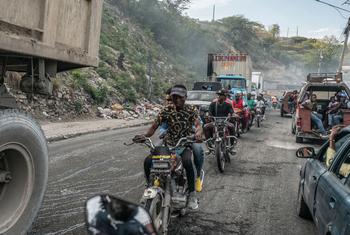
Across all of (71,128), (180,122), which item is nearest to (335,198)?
(180,122)

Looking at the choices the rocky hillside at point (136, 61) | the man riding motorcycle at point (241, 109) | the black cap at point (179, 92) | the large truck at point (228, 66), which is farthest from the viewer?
the large truck at point (228, 66)

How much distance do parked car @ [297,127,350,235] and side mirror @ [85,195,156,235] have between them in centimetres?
167

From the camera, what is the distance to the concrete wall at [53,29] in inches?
113

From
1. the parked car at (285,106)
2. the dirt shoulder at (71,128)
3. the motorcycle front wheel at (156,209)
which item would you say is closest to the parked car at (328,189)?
the motorcycle front wheel at (156,209)

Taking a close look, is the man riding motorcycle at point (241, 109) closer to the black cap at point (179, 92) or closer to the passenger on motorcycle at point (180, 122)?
the passenger on motorcycle at point (180, 122)

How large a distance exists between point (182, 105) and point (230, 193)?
2299 millimetres

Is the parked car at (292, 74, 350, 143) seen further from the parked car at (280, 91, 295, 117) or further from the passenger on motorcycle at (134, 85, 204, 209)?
the parked car at (280, 91, 295, 117)

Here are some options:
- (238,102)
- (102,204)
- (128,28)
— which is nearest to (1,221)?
(102,204)

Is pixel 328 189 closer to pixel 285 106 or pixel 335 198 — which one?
pixel 335 198

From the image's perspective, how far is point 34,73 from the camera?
3.51m

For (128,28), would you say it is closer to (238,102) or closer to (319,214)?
(238,102)

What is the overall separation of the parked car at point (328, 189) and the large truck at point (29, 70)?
233 cm

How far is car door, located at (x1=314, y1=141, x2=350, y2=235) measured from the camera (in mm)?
2873

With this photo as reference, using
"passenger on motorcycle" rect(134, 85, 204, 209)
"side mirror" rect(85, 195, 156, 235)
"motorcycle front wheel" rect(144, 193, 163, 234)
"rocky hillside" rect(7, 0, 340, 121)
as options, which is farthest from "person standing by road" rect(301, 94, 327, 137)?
"side mirror" rect(85, 195, 156, 235)
